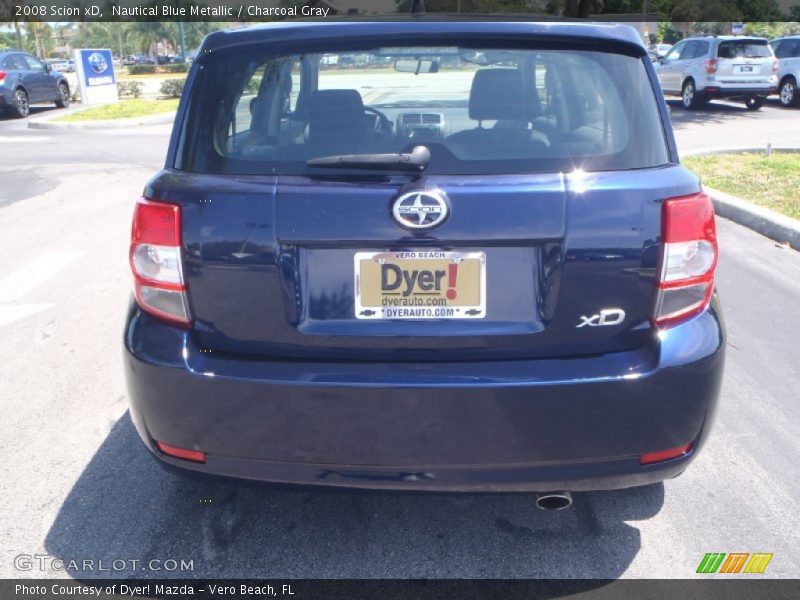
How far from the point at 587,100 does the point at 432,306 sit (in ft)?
2.89

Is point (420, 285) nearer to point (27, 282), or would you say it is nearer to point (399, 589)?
point (399, 589)

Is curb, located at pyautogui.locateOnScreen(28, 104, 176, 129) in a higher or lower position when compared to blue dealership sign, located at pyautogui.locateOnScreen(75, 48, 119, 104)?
lower

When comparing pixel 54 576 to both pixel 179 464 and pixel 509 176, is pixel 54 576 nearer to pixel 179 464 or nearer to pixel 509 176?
pixel 179 464

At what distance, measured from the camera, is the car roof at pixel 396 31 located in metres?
2.56

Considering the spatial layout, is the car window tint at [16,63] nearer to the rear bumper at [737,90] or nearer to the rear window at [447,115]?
the rear bumper at [737,90]

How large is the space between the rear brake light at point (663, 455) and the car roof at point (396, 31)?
1350mm

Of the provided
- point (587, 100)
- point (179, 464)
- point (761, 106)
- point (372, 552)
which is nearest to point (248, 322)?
point (179, 464)

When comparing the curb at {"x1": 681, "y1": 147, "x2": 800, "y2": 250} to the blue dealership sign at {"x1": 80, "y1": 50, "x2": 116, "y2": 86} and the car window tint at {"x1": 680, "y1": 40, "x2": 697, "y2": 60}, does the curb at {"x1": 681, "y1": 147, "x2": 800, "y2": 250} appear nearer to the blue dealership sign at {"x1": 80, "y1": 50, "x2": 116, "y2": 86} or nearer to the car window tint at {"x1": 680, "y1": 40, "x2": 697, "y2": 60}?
the car window tint at {"x1": 680, "y1": 40, "x2": 697, "y2": 60}

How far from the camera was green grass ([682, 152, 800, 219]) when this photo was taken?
334 inches

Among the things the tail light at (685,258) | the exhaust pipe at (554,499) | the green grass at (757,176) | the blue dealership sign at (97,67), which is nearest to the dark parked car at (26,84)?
the blue dealership sign at (97,67)

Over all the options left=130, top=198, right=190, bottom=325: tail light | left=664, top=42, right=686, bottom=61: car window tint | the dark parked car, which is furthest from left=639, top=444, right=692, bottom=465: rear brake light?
the dark parked car

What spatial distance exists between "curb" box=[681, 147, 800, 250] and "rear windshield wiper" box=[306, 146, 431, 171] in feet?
18.8

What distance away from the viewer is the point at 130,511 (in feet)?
10.1

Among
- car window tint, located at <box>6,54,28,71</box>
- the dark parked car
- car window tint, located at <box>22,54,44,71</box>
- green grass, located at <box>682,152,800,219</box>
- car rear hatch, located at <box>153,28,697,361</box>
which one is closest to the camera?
car rear hatch, located at <box>153,28,697,361</box>
